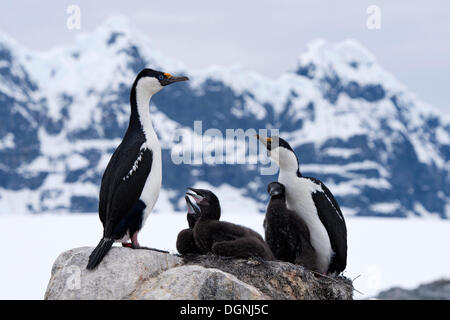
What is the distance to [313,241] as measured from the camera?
10562 millimetres

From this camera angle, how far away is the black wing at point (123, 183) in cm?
887

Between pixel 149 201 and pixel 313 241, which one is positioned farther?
pixel 313 241

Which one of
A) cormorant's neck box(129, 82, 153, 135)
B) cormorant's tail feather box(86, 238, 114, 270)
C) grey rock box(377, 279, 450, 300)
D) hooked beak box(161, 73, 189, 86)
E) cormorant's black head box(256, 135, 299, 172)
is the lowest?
grey rock box(377, 279, 450, 300)

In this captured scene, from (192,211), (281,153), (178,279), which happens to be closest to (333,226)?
(281,153)

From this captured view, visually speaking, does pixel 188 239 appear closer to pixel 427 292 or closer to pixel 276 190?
pixel 276 190

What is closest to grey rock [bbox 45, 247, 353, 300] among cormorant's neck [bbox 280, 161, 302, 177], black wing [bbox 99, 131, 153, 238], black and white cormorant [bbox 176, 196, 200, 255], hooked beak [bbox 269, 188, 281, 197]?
black wing [bbox 99, 131, 153, 238]

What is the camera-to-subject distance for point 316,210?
1057 cm

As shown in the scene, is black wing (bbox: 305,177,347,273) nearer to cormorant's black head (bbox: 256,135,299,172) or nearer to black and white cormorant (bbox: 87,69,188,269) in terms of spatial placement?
cormorant's black head (bbox: 256,135,299,172)

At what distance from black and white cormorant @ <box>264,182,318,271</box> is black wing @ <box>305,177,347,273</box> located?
37cm

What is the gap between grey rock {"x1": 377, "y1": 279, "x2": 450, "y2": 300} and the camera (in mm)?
28098
